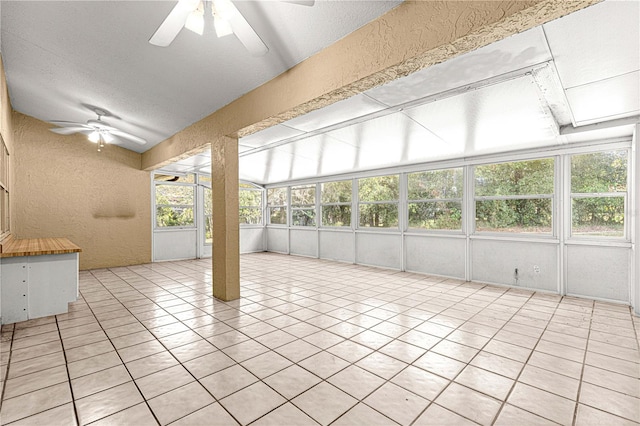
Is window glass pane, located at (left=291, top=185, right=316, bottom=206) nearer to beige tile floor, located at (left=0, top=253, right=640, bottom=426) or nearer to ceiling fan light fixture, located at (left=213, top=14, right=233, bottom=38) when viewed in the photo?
beige tile floor, located at (left=0, top=253, right=640, bottom=426)

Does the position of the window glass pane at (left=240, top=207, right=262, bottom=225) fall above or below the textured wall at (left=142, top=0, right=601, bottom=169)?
below

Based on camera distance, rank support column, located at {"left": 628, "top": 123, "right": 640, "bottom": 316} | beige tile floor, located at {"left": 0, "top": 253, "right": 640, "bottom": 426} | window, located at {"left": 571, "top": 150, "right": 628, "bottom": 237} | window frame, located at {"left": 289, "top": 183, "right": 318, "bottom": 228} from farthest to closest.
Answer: window frame, located at {"left": 289, "top": 183, "right": 318, "bottom": 228}, window, located at {"left": 571, "top": 150, "right": 628, "bottom": 237}, support column, located at {"left": 628, "top": 123, "right": 640, "bottom": 316}, beige tile floor, located at {"left": 0, "top": 253, "right": 640, "bottom": 426}

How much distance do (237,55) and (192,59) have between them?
0.51m

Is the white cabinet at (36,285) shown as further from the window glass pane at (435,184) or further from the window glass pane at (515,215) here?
the window glass pane at (515,215)

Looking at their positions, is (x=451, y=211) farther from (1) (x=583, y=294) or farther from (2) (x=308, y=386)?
(2) (x=308, y=386)

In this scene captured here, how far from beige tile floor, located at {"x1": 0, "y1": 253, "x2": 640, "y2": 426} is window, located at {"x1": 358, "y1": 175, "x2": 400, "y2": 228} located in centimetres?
271

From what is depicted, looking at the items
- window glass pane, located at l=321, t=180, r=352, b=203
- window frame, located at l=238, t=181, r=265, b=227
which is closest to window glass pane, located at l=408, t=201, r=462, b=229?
window glass pane, located at l=321, t=180, r=352, b=203

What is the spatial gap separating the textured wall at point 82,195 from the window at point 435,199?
21.2 ft

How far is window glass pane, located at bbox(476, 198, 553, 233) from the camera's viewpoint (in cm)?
479

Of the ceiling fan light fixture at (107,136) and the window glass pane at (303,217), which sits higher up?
the ceiling fan light fixture at (107,136)

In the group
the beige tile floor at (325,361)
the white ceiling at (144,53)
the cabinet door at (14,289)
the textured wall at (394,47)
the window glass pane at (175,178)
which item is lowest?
the beige tile floor at (325,361)

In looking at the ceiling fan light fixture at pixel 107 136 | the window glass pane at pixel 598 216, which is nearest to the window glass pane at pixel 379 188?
the window glass pane at pixel 598 216

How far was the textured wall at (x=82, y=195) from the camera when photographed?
5.68 metres

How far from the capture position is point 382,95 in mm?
3156
